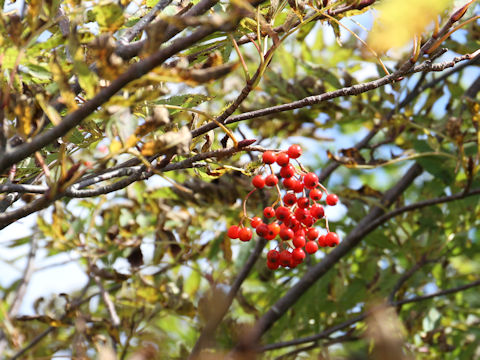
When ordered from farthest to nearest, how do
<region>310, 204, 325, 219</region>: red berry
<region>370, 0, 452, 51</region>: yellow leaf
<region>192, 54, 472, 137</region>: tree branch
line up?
1. <region>310, 204, 325, 219</region>: red berry
2. <region>192, 54, 472, 137</region>: tree branch
3. <region>370, 0, 452, 51</region>: yellow leaf

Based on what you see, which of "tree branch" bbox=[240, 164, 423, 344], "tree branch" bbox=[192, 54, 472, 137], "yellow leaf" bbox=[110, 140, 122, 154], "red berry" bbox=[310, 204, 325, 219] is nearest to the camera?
"yellow leaf" bbox=[110, 140, 122, 154]

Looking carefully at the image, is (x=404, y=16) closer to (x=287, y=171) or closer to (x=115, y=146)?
(x=115, y=146)

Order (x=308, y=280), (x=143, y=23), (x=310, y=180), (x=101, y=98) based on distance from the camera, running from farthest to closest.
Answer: (x=308, y=280) < (x=310, y=180) < (x=143, y=23) < (x=101, y=98)

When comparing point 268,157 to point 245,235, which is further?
point 245,235

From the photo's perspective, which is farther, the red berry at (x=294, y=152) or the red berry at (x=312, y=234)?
the red berry at (x=312, y=234)

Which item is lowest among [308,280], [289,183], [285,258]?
[285,258]

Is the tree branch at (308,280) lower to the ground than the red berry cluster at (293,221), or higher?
higher

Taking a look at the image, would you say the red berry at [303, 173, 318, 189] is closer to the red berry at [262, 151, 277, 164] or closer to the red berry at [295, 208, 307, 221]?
the red berry at [295, 208, 307, 221]

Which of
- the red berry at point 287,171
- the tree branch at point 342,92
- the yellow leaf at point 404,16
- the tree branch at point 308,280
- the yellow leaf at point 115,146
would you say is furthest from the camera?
the tree branch at point 308,280

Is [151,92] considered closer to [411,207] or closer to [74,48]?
[74,48]

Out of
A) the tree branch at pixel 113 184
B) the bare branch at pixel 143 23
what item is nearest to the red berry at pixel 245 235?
the tree branch at pixel 113 184

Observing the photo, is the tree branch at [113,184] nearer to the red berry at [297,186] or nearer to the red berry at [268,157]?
the red berry at [268,157]

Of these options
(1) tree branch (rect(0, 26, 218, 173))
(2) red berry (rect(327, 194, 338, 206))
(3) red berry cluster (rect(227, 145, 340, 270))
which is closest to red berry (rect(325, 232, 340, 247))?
(3) red berry cluster (rect(227, 145, 340, 270))

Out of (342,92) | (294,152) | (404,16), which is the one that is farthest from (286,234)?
(404,16)
